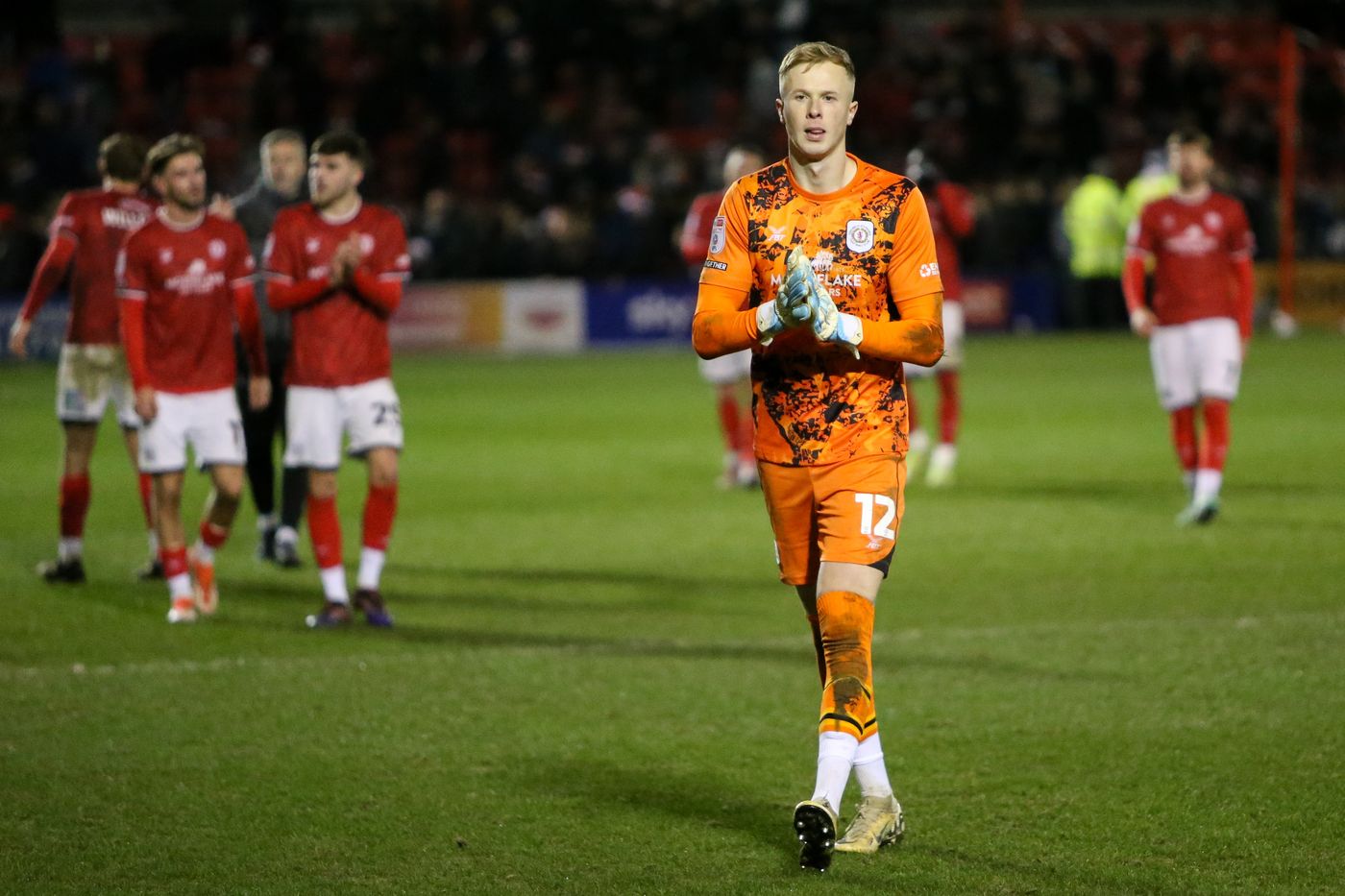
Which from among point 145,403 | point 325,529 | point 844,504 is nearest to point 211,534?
point 325,529

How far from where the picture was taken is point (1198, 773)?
5969 millimetres

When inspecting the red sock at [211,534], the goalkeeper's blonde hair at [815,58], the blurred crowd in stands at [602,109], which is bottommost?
the red sock at [211,534]

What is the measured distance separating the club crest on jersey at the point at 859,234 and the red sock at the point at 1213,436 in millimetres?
7095

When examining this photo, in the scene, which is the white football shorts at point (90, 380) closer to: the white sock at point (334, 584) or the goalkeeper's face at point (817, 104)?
the white sock at point (334, 584)

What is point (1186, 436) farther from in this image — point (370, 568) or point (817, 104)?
point (817, 104)

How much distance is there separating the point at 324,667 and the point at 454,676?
60 centimetres

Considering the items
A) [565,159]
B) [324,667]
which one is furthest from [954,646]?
[565,159]

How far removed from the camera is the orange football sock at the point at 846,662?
16.6ft

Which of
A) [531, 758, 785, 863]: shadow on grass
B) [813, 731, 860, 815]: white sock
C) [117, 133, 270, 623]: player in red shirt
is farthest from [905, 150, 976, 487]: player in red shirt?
[813, 731, 860, 815]: white sock

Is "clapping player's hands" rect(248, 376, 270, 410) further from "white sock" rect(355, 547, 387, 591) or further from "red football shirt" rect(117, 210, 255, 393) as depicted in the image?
"white sock" rect(355, 547, 387, 591)

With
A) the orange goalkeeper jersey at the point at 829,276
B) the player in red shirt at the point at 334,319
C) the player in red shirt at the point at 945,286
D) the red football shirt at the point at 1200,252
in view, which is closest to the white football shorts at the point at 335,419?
the player in red shirt at the point at 334,319

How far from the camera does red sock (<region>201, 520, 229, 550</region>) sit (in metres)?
9.20

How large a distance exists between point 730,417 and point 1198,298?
12.3 feet

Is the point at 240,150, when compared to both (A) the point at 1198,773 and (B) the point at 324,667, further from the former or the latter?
(A) the point at 1198,773
